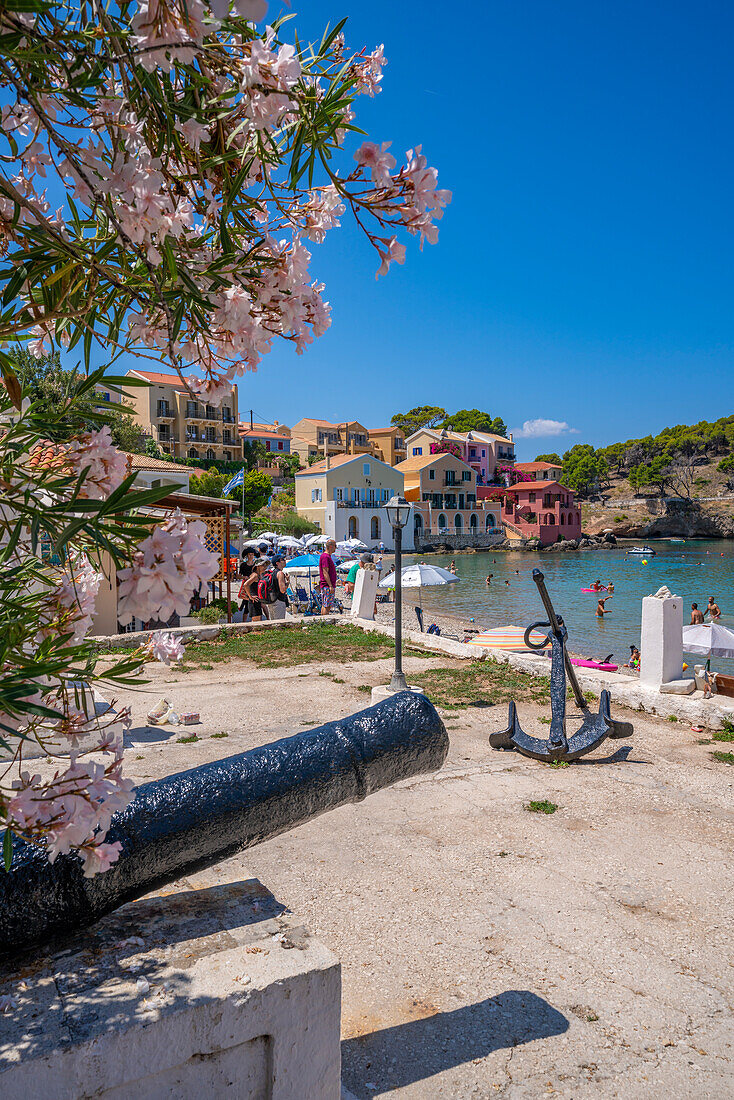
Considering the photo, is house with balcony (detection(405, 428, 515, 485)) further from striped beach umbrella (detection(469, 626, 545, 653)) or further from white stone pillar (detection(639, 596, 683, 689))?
white stone pillar (detection(639, 596, 683, 689))

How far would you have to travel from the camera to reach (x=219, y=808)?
7.80ft

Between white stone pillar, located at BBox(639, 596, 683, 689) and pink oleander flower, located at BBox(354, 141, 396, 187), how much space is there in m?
7.81

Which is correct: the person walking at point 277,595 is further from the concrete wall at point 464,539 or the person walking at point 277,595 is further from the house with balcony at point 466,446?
the house with balcony at point 466,446

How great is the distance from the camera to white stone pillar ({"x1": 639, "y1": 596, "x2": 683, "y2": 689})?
880 centimetres

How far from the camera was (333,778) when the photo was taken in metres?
2.62

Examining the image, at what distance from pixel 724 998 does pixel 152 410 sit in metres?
70.2

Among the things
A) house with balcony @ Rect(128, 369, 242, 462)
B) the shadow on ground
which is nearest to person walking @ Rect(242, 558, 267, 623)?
the shadow on ground

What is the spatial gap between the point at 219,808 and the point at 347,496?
6333 centimetres

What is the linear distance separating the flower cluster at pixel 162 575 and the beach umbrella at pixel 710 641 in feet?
47.0

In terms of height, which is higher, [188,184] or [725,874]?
[188,184]

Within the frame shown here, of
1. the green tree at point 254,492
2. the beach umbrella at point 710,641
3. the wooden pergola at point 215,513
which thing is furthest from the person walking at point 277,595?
the green tree at point 254,492

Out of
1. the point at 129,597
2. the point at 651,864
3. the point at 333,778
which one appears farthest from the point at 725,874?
the point at 129,597

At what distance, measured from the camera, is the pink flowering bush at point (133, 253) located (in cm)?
141

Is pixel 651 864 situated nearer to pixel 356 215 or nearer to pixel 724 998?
pixel 724 998
